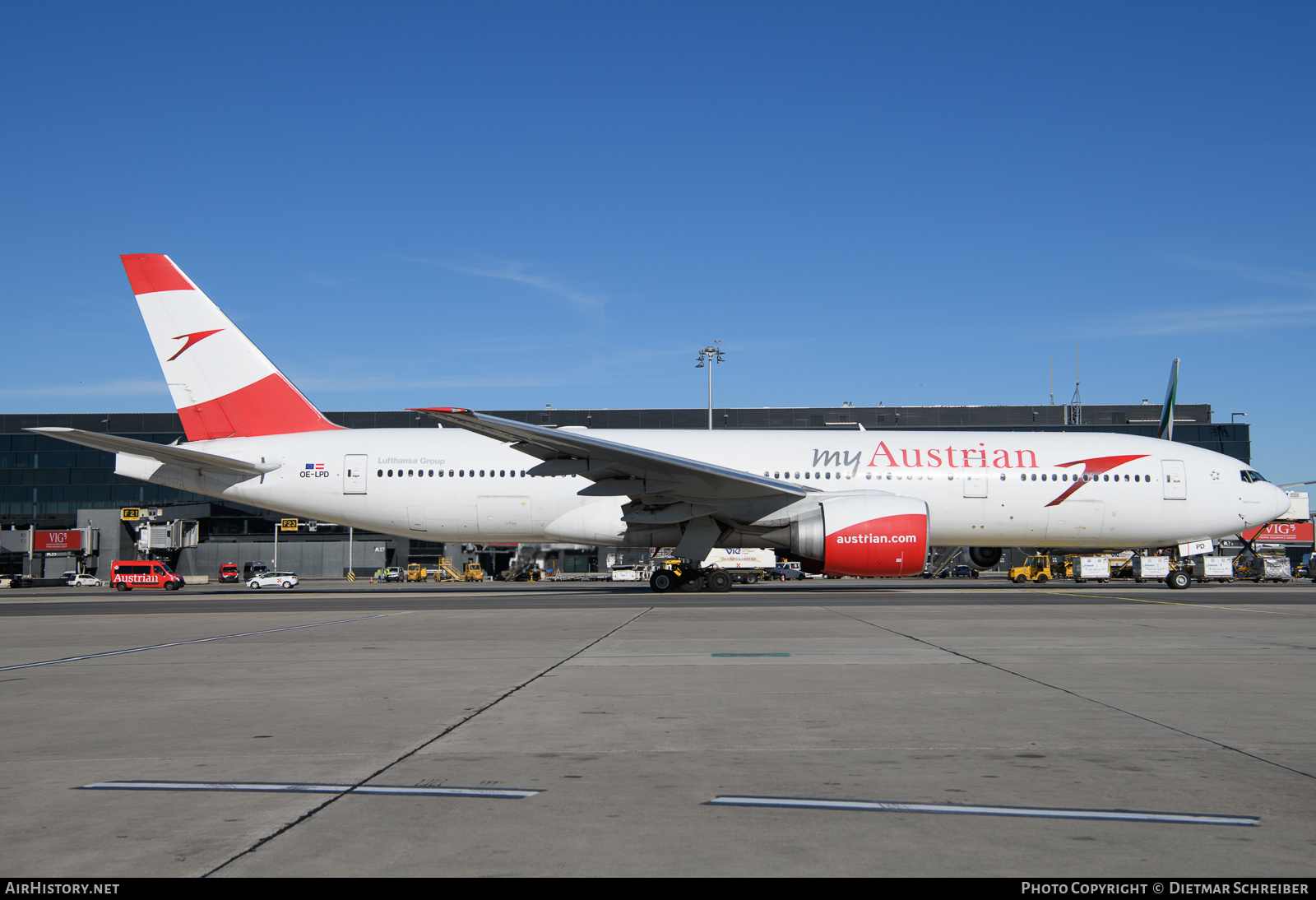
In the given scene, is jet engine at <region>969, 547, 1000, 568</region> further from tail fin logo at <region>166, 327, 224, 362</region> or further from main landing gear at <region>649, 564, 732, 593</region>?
tail fin logo at <region>166, 327, 224, 362</region>

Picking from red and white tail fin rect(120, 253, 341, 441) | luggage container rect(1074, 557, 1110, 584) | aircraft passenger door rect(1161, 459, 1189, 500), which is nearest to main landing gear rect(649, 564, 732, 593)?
red and white tail fin rect(120, 253, 341, 441)

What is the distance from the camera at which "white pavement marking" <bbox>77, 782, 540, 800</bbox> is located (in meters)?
3.75

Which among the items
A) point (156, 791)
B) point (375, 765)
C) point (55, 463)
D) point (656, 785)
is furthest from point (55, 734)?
point (55, 463)

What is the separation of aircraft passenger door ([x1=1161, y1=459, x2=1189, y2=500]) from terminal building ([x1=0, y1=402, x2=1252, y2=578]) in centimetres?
3461

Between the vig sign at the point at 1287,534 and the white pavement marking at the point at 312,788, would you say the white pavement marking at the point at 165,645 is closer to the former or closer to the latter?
the white pavement marking at the point at 312,788

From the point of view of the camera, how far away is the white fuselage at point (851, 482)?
72.7 feet

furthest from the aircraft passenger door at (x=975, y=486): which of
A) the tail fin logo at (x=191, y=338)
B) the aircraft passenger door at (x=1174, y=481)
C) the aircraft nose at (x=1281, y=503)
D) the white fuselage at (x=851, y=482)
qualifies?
the tail fin logo at (x=191, y=338)

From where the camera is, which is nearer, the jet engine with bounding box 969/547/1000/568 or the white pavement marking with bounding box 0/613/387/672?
the white pavement marking with bounding box 0/613/387/672

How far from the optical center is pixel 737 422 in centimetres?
6275

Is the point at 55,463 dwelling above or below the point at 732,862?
above

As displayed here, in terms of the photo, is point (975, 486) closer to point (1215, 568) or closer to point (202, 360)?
point (202, 360)

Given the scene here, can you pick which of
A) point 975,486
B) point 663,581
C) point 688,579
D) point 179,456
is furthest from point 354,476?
point 975,486

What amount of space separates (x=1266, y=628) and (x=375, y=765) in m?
11.7
